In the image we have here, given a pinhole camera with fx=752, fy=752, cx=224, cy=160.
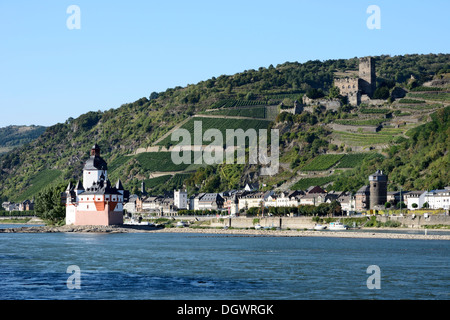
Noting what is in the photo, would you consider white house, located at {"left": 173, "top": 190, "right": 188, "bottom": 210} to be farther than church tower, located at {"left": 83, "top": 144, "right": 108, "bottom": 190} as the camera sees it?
Yes

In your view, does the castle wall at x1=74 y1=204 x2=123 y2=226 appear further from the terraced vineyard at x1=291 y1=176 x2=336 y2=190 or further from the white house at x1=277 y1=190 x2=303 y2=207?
the terraced vineyard at x1=291 y1=176 x2=336 y2=190

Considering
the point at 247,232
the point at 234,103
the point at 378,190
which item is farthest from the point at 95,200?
the point at 234,103

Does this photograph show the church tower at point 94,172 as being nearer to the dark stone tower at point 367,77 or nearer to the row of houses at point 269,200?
the row of houses at point 269,200

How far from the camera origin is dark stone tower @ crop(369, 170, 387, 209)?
3209 inches

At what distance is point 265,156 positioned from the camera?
4560 inches

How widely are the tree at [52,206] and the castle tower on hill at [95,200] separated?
3.08 m

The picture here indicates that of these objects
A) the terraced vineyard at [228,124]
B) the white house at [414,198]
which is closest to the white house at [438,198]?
the white house at [414,198]

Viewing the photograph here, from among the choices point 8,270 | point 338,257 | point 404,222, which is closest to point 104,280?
point 8,270

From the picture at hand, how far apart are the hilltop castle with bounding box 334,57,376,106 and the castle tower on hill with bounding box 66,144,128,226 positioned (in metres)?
54.9

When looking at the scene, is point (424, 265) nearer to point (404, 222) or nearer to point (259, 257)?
point (259, 257)

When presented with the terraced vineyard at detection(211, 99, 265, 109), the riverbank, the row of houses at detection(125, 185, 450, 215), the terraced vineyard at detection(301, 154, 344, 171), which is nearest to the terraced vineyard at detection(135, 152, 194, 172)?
the row of houses at detection(125, 185, 450, 215)

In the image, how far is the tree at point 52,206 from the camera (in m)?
81.5

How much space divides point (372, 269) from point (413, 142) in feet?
208

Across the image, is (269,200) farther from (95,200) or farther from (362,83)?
(362,83)
